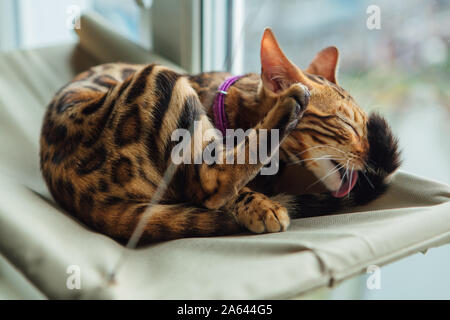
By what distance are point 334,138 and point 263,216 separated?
0.26m

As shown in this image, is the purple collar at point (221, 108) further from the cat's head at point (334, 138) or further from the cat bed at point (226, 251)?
the cat bed at point (226, 251)

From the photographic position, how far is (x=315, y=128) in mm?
1116

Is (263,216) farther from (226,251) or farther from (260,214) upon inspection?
(226,251)

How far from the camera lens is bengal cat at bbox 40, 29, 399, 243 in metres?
1.00

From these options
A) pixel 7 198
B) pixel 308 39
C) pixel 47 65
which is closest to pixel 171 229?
pixel 7 198

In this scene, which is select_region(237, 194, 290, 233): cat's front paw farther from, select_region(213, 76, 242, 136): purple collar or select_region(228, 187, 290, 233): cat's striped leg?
select_region(213, 76, 242, 136): purple collar

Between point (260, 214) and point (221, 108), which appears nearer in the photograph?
point (260, 214)

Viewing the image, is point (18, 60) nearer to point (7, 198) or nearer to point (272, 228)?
point (7, 198)

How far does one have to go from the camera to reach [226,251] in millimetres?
887

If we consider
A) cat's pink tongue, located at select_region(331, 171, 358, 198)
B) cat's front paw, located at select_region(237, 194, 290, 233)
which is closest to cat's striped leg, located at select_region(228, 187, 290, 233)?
cat's front paw, located at select_region(237, 194, 290, 233)

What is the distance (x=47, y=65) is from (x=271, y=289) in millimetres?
1405

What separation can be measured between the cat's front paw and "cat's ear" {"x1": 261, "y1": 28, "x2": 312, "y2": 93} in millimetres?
299

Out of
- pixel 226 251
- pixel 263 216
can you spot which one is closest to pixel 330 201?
pixel 263 216

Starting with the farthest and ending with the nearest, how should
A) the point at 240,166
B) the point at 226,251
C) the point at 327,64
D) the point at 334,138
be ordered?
1. the point at 327,64
2. the point at 334,138
3. the point at 240,166
4. the point at 226,251
